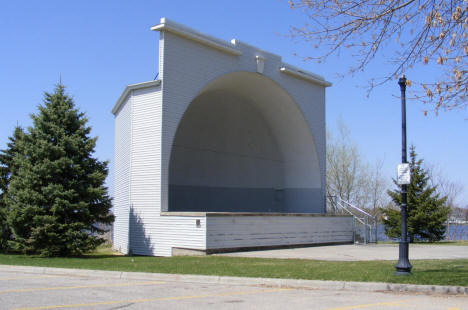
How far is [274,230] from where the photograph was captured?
2145cm

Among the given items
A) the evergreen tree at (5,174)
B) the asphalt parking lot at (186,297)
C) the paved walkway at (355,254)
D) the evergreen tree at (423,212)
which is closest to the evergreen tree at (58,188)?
the evergreen tree at (5,174)

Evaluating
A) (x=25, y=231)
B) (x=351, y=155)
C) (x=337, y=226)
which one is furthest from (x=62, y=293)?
(x=351, y=155)

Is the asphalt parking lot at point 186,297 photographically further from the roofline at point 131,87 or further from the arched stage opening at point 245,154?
the arched stage opening at point 245,154

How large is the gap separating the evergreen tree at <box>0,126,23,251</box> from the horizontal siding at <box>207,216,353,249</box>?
838cm

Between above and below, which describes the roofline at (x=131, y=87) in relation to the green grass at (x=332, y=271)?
above

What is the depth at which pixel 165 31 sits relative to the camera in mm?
20047

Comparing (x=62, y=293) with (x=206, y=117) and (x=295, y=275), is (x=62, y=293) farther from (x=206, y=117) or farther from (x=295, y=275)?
(x=206, y=117)

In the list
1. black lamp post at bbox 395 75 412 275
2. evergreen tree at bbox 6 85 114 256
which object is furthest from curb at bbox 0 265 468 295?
evergreen tree at bbox 6 85 114 256

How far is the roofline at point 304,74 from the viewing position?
26203 millimetres

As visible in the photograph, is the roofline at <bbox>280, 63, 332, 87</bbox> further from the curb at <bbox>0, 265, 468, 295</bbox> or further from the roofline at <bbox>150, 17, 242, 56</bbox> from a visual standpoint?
the curb at <bbox>0, 265, 468, 295</bbox>

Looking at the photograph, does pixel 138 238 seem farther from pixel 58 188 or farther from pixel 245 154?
pixel 245 154

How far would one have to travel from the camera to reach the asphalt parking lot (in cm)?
783

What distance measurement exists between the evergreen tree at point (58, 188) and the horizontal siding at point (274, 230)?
4.20 metres

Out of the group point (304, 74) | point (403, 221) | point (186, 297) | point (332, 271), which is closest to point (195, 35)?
point (304, 74)
